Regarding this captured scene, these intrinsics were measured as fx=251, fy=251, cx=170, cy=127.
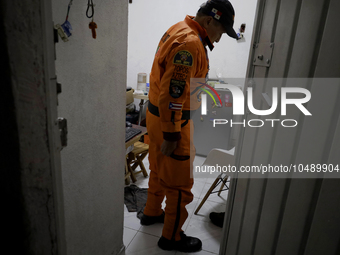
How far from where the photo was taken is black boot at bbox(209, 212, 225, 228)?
218 centimetres

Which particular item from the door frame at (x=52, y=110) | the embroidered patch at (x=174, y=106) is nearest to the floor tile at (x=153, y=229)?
the embroidered patch at (x=174, y=106)

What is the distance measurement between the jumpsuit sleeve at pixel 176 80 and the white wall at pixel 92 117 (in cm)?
25

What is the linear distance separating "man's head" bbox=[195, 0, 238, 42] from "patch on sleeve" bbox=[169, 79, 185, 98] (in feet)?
1.73

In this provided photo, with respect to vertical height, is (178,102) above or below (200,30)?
below

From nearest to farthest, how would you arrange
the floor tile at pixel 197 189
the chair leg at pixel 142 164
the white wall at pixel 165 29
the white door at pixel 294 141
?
the white door at pixel 294 141 → the floor tile at pixel 197 189 → the chair leg at pixel 142 164 → the white wall at pixel 165 29

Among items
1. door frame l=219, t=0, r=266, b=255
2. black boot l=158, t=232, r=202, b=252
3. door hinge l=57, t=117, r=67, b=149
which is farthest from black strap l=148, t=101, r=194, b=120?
door hinge l=57, t=117, r=67, b=149

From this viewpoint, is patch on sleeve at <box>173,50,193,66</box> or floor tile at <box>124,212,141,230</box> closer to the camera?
patch on sleeve at <box>173,50,193,66</box>

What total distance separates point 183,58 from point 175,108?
296 millimetres

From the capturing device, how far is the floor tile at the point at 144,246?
1829mm

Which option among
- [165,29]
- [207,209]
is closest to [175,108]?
[207,209]

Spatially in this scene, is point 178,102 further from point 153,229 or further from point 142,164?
point 142,164

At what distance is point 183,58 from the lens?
146 centimetres

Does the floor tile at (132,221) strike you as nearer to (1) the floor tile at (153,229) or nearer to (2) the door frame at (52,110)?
(1) the floor tile at (153,229)

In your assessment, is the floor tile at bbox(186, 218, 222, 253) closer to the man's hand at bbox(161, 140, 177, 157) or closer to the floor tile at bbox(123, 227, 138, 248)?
the floor tile at bbox(123, 227, 138, 248)
